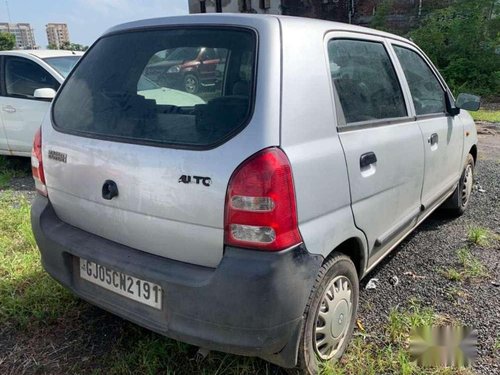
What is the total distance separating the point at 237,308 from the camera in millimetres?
1697

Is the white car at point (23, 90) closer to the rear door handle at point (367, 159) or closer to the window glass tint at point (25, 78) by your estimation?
the window glass tint at point (25, 78)

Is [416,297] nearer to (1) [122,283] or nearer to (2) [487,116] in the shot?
(1) [122,283]

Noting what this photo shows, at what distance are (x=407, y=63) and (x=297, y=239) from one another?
1948 mm

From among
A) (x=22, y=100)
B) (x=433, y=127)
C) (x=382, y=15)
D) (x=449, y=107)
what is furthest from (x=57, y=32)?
(x=433, y=127)

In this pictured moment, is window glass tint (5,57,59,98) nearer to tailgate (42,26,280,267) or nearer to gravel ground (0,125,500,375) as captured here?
tailgate (42,26,280,267)

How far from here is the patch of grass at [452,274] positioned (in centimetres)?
312

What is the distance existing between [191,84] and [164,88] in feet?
0.58

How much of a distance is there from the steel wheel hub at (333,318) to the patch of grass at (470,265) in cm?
137

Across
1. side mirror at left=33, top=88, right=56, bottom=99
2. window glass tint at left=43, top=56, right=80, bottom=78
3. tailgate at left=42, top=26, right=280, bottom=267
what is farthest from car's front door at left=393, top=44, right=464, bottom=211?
window glass tint at left=43, top=56, right=80, bottom=78

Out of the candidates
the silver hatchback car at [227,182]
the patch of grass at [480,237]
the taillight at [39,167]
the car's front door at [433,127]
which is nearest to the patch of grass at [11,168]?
the taillight at [39,167]

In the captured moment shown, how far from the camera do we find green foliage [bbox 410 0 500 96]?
550 inches

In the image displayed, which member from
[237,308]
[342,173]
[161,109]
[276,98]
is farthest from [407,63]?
[237,308]

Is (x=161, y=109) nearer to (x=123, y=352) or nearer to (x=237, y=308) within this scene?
(x=237, y=308)

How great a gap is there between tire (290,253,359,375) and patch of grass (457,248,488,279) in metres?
1.29
